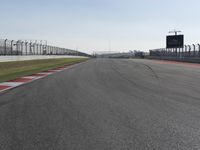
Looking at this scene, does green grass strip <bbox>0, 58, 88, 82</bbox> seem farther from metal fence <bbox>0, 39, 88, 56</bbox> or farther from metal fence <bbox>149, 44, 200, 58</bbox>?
metal fence <bbox>149, 44, 200, 58</bbox>

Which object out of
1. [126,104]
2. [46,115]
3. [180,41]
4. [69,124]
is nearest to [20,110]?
[46,115]

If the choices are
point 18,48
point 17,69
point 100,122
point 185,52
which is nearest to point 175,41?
point 185,52

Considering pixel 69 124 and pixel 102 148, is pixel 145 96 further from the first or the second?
pixel 102 148

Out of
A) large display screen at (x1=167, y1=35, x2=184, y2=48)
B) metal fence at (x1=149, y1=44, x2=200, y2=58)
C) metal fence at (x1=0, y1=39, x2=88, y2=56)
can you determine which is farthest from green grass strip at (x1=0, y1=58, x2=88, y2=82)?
large display screen at (x1=167, y1=35, x2=184, y2=48)

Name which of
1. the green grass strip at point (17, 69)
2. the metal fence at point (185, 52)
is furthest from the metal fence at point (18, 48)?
the metal fence at point (185, 52)

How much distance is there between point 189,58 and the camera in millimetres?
40781

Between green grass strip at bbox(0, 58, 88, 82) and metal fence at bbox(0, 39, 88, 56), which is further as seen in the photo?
metal fence at bbox(0, 39, 88, 56)

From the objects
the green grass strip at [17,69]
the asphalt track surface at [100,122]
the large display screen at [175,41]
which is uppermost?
the large display screen at [175,41]

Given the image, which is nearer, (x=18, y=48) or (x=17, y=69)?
(x=17, y=69)

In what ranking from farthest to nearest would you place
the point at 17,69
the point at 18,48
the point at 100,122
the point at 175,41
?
the point at 175,41, the point at 18,48, the point at 17,69, the point at 100,122

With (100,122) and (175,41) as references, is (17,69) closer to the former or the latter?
(100,122)

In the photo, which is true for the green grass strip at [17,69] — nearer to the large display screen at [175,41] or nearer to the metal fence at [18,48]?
the metal fence at [18,48]

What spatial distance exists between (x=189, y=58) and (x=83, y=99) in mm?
35383

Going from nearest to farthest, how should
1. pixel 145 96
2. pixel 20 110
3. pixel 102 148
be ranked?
1. pixel 102 148
2. pixel 20 110
3. pixel 145 96
